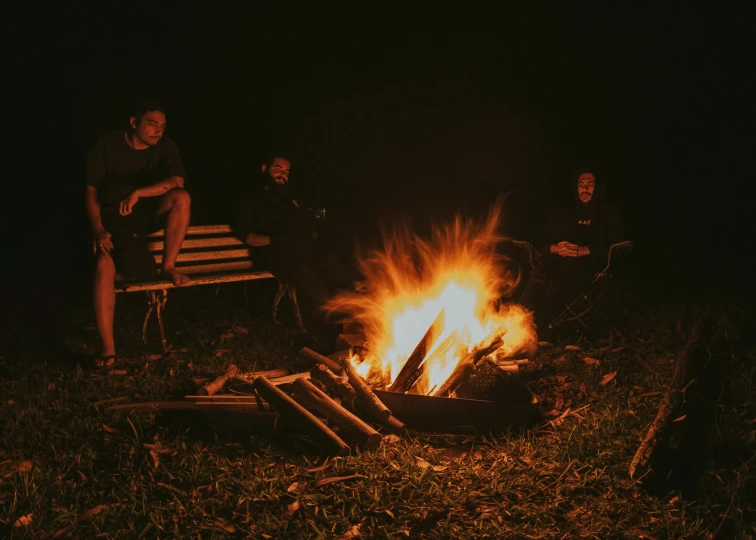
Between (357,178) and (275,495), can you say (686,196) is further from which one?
(275,495)

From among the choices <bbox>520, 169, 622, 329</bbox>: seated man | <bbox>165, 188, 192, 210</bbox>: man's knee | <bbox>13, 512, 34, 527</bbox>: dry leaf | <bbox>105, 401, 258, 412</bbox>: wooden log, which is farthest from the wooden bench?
<bbox>13, 512, 34, 527</bbox>: dry leaf

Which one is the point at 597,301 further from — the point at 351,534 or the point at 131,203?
the point at 131,203

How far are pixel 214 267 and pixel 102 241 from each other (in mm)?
1436

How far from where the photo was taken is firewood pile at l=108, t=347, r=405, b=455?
382 centimetres

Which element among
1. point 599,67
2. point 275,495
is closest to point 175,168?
point 275,495

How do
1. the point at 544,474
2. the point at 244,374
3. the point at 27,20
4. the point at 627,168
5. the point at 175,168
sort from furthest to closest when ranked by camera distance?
the point at 627,168
the point at 27,20
the point at 175,168
the point at 244,374
the point at 544,474

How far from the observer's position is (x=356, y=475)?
137 inches

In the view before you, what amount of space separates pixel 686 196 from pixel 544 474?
724 centimetres

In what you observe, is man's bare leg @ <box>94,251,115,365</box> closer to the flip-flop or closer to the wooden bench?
the flip-flop

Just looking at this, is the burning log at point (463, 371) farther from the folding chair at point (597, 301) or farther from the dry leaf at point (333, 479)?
the folding chair at point (597, 301)

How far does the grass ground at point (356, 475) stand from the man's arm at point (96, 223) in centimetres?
103

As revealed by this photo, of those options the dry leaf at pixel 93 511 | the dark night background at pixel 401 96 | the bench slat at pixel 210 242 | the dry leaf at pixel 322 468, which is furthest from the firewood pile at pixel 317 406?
the dark night background at pixel 401 96

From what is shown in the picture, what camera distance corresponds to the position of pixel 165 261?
229 inches

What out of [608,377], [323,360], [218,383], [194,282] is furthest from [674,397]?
[194,282]
